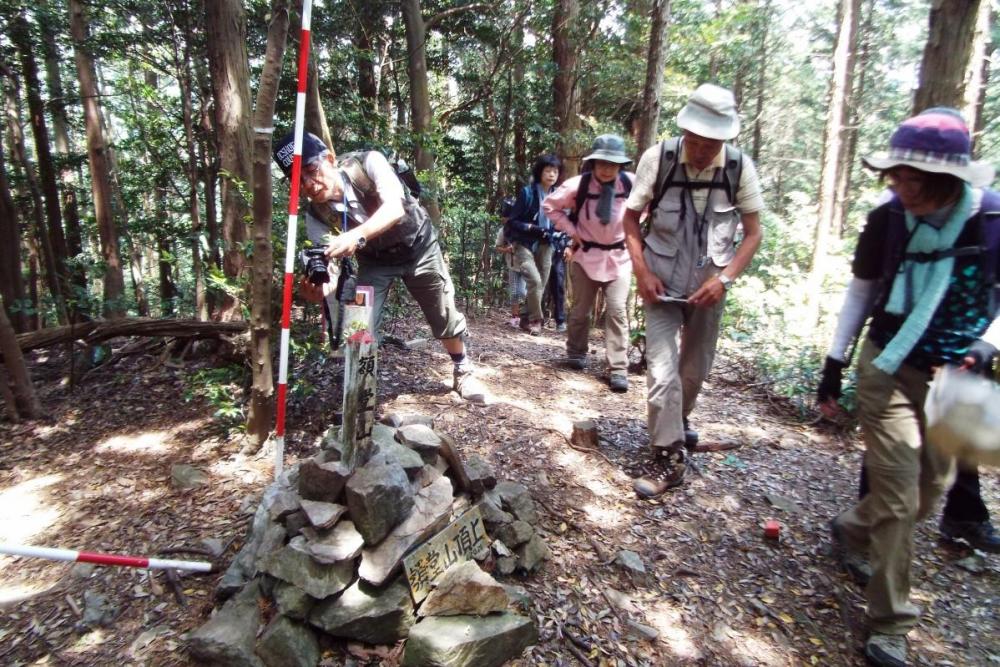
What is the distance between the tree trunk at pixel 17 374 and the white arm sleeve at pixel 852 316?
18.4ft

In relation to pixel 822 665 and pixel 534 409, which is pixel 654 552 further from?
pixel 534 409

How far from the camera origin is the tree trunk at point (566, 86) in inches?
352

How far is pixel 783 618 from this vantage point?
2.67 metres

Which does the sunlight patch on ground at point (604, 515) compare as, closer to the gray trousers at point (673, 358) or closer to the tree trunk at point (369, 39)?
the gray trousers at point (673, 358)

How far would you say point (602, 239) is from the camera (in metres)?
5.21

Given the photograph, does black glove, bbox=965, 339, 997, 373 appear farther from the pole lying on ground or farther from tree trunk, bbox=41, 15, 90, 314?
tree trunk, bbox=41, 15, 90, 314

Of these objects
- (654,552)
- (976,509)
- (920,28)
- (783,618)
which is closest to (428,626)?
(654,552)

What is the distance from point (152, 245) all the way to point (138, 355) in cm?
936

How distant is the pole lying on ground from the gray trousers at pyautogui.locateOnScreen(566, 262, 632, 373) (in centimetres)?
384

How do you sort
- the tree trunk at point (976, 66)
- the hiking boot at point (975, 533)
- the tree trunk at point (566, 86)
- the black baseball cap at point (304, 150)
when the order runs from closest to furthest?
the hiking boot at point (975, 533), the black baseball cap at point (304, 150), the tree trunk at point (976, 66), the tree trunk at point (566, 86)

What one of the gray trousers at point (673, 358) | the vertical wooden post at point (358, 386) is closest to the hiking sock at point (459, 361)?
the gray trousers at point (673, 358)

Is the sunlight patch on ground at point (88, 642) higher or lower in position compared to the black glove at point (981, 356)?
lower

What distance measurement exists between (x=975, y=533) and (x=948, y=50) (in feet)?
10.5

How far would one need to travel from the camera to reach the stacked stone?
7.22 ft
